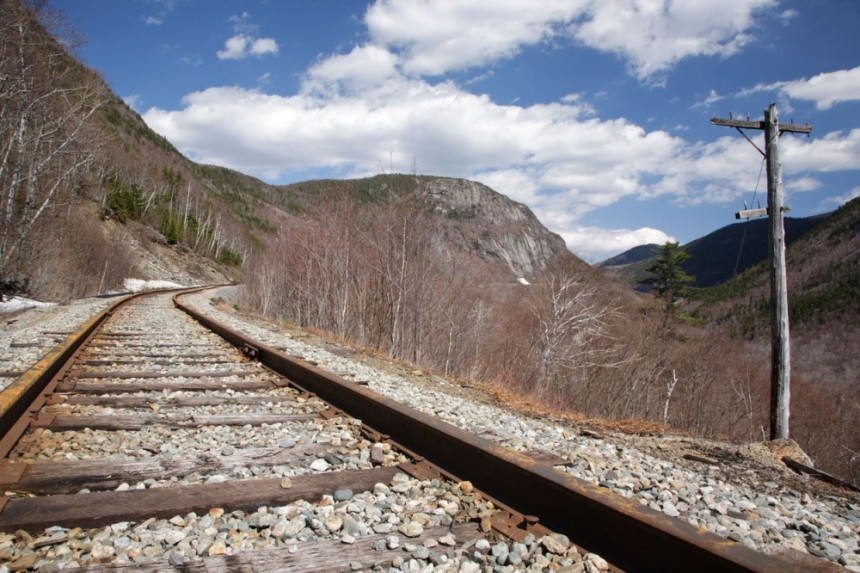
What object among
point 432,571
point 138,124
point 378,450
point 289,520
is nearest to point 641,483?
point 378,450

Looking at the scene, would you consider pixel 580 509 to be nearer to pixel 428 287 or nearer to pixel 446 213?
pixel 428 287

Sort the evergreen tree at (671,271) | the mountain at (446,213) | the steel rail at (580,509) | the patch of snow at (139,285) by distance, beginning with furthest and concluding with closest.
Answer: the evergreen tree at (671,271) < the patch of snow at (139,285) < the mountain at (446,213) < the steel rail at (580,509)

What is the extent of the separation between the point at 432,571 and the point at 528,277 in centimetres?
3007

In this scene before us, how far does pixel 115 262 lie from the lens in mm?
37250

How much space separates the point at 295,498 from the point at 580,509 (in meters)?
1.32

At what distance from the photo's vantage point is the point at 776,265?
34.8 ft

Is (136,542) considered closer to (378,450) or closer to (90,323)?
(378,450)

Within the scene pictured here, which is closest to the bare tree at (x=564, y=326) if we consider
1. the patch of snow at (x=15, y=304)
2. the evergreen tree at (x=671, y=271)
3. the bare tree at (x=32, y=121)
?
the patch of snow at (x=15, y=304)

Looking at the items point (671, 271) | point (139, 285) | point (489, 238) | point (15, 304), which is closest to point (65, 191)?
point (15, 304)

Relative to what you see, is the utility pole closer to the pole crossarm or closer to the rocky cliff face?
the pole crossarm

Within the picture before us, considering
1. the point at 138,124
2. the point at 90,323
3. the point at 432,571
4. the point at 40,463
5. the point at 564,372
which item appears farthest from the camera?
the point at 138,124

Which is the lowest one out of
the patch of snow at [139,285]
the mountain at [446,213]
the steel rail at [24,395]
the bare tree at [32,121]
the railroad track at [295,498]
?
the railroad track at [295,498]

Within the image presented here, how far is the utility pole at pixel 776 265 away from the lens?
10273 millimetres

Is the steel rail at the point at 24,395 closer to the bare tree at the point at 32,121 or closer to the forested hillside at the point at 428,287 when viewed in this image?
the forested hillside at the point at 428,287
